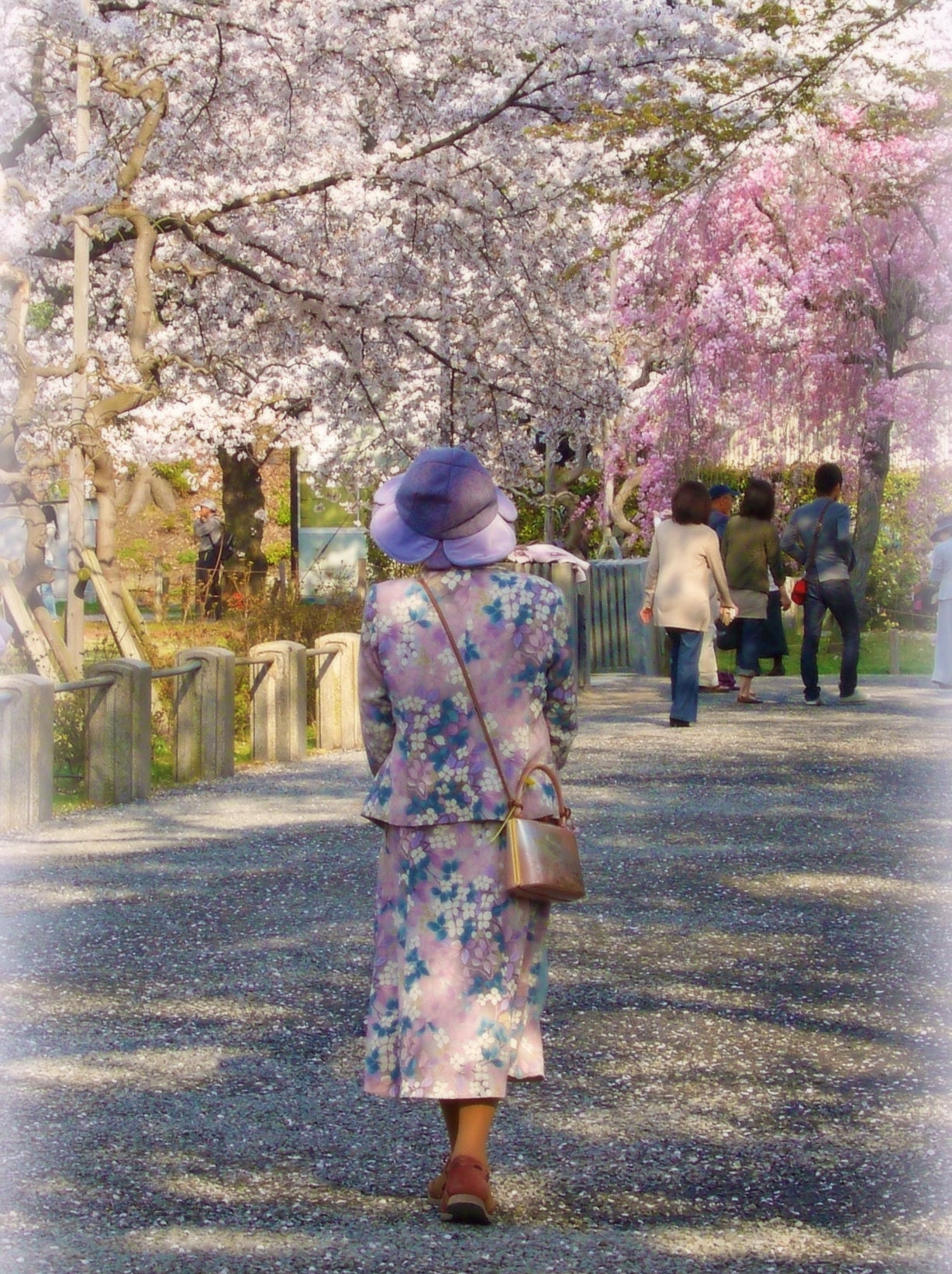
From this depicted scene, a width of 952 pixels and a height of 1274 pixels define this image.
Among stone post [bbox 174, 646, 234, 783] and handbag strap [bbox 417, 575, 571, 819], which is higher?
handbag strap [bbox 417, 575, 571, 819]

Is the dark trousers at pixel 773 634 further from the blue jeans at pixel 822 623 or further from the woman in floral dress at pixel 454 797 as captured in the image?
the woman in floral dress at pixel 454 797

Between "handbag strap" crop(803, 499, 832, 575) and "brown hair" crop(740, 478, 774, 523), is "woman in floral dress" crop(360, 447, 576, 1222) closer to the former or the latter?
"handbag strap" crop(803, 499, 832, 575)

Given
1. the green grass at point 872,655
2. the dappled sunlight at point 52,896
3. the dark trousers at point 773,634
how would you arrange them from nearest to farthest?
1. the dappled sunlight at point 52,896
2. the dark trousers at point 773,634
3. the green grass at point 872,655

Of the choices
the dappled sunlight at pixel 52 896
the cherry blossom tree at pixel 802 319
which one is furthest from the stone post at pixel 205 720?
the cherry blossom tree at pixel 802 319

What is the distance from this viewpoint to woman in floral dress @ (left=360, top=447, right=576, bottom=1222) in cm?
422

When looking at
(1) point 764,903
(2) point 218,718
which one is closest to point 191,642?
(2) point 218,718

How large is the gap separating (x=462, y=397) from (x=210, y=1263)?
17478 mm

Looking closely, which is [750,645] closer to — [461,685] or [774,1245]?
[461,685]

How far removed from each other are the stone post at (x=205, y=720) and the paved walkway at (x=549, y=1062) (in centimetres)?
210

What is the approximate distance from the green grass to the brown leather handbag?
52.7 ft

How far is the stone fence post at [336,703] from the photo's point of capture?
14781 millimetres

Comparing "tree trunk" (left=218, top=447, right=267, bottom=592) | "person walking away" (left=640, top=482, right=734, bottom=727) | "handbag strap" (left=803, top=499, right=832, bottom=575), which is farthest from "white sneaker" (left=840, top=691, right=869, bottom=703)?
"tree trunk" (left=218, top=447, right=267, bottom=592)

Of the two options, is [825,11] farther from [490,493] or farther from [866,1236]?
[866,1236]

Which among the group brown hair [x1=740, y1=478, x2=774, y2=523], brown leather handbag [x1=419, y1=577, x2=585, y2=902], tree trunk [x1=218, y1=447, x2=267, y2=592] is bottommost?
brown leather handbag [x1=419, y1=577, x2=585, y2=902]
